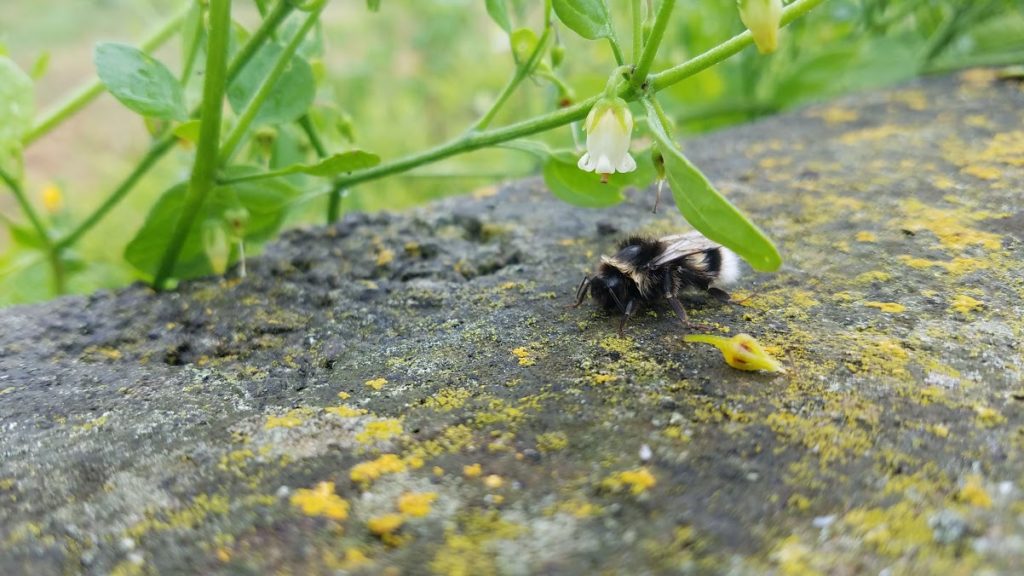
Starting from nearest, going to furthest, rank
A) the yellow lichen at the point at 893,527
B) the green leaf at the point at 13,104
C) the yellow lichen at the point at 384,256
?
the yellow lichen at the point at 893,527 < the green leaf at the point at 13,104 < the yellow lichen at the point at 384,256

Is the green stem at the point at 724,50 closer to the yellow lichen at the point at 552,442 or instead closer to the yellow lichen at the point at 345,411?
the yellow lichen at the point at 552,442

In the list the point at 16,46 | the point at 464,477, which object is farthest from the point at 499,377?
the point at 16,46

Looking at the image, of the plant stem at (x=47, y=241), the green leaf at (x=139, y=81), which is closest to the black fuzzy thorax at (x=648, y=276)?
the green leaf at (x=139, y=81)

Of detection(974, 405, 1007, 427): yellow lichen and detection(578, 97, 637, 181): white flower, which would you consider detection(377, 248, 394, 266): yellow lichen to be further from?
detection(974, 405, 1007, 427): yellow lichen

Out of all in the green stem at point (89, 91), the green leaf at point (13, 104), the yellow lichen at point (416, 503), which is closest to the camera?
the yellow lichen at point (416, 503)

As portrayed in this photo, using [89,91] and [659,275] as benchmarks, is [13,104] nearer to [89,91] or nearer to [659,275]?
[89,91]

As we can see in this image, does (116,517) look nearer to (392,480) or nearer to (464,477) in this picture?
(392,480)
